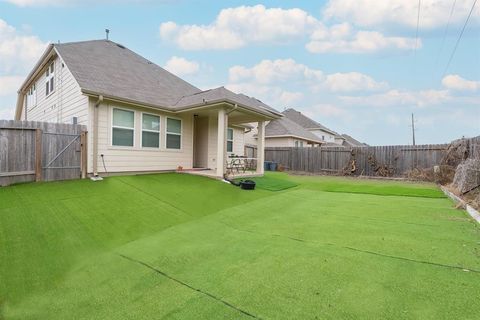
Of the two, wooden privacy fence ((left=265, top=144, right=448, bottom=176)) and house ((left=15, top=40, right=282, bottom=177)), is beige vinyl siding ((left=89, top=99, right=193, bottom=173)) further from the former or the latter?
wooden privacy fence ((left=265, top=144, right=448, bottom=176))

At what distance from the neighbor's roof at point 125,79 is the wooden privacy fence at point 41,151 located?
161cm

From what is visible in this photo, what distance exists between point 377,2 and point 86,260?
44.1ft

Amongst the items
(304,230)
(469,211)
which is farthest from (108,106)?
(469,211)

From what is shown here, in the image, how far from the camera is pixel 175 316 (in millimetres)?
2564

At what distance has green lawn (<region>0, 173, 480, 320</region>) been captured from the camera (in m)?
2.65

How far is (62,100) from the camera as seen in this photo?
11094 millimetres

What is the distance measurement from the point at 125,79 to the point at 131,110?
6.59ft

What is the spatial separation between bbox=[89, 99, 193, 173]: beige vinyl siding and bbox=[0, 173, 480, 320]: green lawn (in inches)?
101

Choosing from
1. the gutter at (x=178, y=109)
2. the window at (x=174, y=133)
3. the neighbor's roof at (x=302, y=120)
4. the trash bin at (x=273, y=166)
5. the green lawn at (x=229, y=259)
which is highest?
the neighbor's roof at (x=302, y=120)

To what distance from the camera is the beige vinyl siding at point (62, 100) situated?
9.49 m

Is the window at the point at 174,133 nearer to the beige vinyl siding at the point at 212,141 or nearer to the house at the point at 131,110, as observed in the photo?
the house at the point at 131,110

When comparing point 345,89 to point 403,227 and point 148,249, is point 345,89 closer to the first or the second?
point 403,227

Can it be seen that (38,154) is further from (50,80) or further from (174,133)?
(50,80)

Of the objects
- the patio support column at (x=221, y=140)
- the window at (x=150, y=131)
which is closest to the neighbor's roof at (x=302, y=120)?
the patio support column at (x=221, y=140)
